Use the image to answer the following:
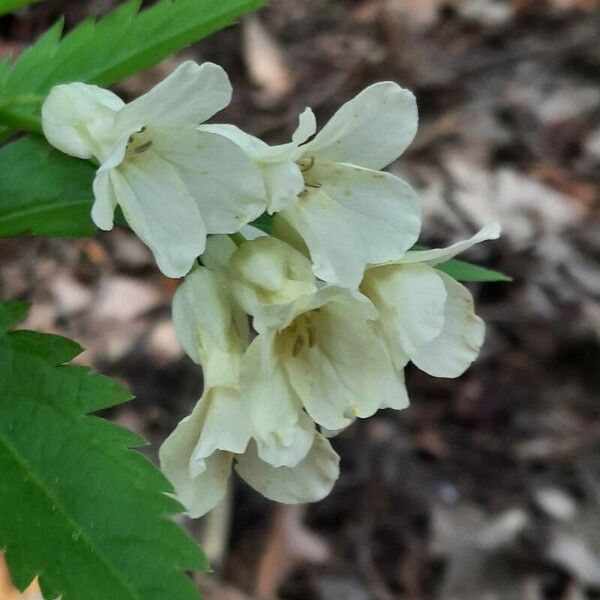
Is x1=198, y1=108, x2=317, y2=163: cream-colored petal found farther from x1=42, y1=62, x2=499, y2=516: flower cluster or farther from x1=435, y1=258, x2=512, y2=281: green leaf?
x1=435, y1=258, x2=512, y2=281: green leaf

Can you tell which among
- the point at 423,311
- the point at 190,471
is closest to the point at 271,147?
the point at 423,311

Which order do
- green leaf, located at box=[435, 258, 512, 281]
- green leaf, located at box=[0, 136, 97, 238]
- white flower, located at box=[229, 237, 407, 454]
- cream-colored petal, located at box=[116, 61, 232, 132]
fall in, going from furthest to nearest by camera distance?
green leaf, located at box=[435, 258, 512, 281], green leaf, located at box=[0, 136, 97, 238], white flower, located at box=[229, 237, 407, 454], cream-colored petal, located at box=[116, 61, 232, 132]

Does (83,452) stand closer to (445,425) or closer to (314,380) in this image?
(314,380)

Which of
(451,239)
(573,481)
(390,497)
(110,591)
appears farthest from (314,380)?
(451,239)

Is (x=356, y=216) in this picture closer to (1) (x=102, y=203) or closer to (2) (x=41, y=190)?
(1) (x=102, y=203)

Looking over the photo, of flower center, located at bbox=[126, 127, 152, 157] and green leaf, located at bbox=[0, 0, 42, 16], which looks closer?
flower center, located at bbox=[126, 127, 152, 157]

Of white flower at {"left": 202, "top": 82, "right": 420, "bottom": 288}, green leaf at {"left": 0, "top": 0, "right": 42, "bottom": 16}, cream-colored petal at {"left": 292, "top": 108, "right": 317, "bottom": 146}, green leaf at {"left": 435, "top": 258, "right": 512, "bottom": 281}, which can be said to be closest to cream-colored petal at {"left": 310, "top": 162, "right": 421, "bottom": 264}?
white flower at {"left": 202, "top": 82, "right": 420, "bottom": 288}
